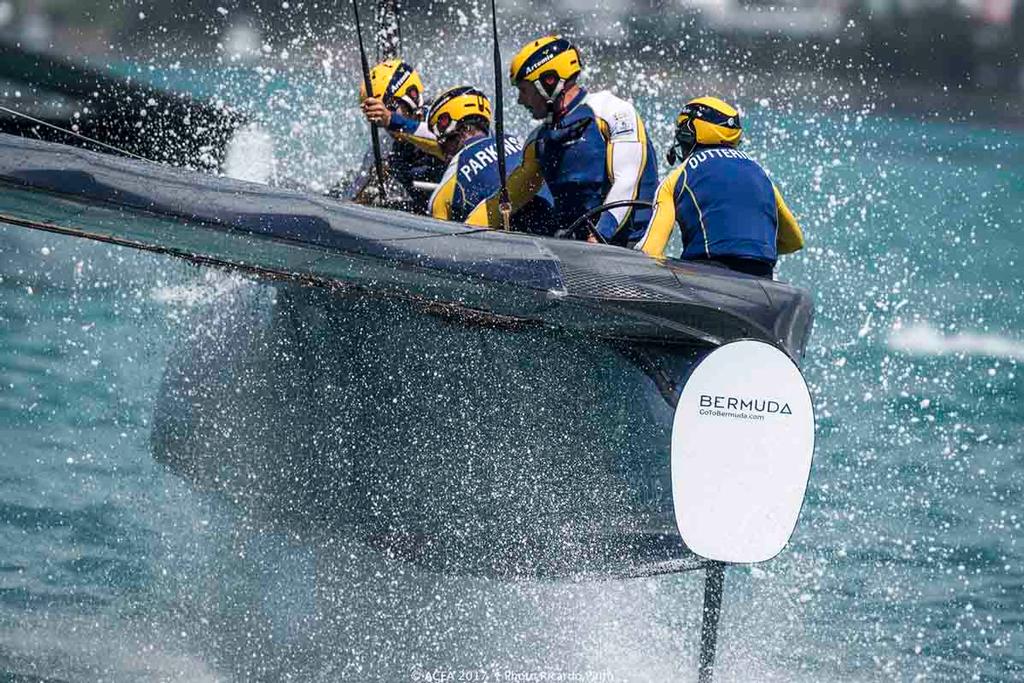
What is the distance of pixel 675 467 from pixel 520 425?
1.63 ft

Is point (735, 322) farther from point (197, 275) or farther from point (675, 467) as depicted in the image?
point (197, 275)

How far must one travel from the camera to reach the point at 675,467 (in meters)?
4.09

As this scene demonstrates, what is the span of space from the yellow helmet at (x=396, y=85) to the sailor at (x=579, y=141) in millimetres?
1733

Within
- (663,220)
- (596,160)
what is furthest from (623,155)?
(663,220)

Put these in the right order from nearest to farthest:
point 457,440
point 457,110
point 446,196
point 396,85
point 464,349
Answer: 1. point 464,349
2. point 457,440
3. point 446,196
4. point 457,110
5. point 396,85

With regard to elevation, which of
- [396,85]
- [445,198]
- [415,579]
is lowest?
[415,579]

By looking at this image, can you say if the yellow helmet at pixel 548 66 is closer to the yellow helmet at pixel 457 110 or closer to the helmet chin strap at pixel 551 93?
the helmet chin strap at pixel 551 93

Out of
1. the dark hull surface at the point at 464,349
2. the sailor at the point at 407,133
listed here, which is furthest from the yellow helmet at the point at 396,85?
the dark hull surface at the point at 464,349

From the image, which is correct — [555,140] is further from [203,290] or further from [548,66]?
[203,290]

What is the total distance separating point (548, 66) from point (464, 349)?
1.14 meters

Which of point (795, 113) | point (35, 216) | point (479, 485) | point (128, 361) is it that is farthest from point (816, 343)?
point (795, 113)

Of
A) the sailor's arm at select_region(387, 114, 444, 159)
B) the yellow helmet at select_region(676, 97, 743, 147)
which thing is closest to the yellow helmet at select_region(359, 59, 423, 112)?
the sailor's arm at select_region(387, 114, 444, 159)

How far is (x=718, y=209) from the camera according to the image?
4469 millimetres

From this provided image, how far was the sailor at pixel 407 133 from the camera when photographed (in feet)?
21.0
